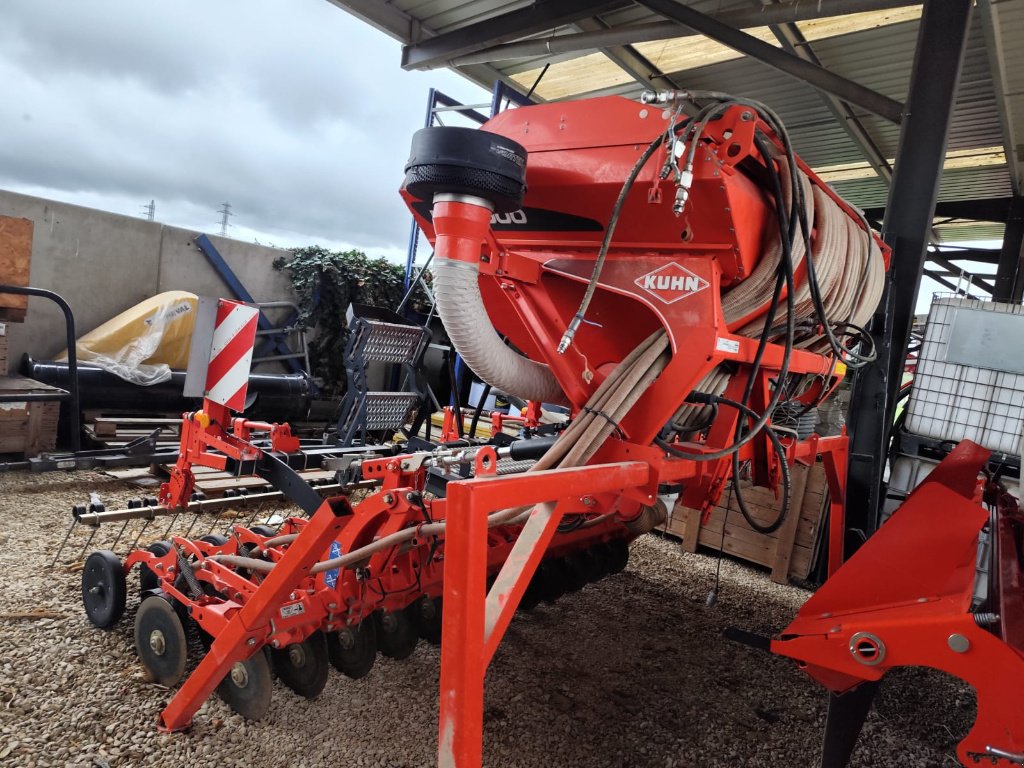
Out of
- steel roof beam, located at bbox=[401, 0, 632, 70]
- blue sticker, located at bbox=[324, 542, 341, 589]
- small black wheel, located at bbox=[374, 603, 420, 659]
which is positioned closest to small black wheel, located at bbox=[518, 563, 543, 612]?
small black wheel, located at bbox=[374, 603, 420, 659]

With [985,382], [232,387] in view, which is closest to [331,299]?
[232,387]

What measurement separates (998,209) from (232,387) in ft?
34.9

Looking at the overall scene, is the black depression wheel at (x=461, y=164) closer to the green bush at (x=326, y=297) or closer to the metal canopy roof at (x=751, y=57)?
the metal canopy roof at (x=751, y=57)

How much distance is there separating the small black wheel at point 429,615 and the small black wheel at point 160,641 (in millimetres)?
915

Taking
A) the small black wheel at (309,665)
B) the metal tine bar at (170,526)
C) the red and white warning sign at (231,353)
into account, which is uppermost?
the red and white warning sign at (231,353)

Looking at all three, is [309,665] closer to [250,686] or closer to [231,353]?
[250,686]

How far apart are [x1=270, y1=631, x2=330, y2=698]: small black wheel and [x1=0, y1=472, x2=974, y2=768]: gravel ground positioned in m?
0.08

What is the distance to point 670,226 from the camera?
7.12 ft

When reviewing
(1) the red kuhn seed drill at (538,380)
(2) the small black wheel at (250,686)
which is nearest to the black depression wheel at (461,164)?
(1) the red kuhn seed drill at (538,380)

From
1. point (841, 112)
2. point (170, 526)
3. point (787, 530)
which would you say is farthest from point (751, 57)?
point (170, 526)

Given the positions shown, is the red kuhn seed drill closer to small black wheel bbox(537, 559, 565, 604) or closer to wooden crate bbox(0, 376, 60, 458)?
small black wheel bbox(537, 559, 565, 604)

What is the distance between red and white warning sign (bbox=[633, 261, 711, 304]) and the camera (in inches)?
85.4

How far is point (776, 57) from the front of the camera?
525 centimetres

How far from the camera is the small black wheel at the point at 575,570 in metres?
3.65
